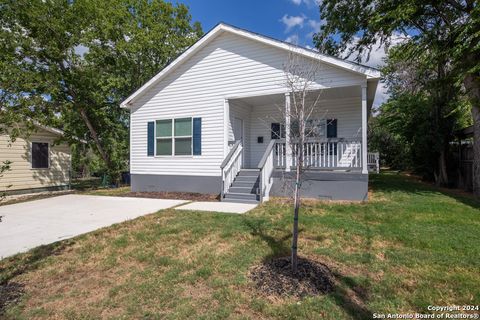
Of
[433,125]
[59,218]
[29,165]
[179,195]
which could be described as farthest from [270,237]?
[29,165]

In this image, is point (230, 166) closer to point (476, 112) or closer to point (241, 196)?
point (241, 196)

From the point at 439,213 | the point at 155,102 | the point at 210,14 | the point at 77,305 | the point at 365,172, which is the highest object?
the point at 210,14

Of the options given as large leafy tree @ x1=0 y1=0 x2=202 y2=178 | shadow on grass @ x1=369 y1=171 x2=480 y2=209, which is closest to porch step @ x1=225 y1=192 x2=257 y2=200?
shadow on grass @ x1=369 y1=171 x2=480 y2=209

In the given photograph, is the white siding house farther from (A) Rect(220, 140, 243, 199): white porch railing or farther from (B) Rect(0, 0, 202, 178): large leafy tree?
(B) Rect(0, 0, 202, 178): large leafy tree

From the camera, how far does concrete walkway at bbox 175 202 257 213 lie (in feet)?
24.0

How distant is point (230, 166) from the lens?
363 inches

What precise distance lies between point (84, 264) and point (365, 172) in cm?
728

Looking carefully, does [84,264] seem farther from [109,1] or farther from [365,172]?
[109,1]

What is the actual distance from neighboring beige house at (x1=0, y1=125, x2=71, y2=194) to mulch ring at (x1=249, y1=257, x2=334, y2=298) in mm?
13290

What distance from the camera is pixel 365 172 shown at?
803 cm

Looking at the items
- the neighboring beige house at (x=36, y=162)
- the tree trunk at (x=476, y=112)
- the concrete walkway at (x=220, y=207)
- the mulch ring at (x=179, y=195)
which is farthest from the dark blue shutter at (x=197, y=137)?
the tree trunk at (x=476, y=112)

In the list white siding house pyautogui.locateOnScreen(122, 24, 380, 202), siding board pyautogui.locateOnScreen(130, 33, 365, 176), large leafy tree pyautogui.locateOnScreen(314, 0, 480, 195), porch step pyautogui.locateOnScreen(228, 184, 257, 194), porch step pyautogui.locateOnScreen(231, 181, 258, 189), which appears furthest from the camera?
siding board pyautogui.locateOnScreen(130, 33, 365, 176)

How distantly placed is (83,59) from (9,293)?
50.5 feet

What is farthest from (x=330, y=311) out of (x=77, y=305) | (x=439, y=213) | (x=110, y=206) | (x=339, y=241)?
(x=110, y=206)
